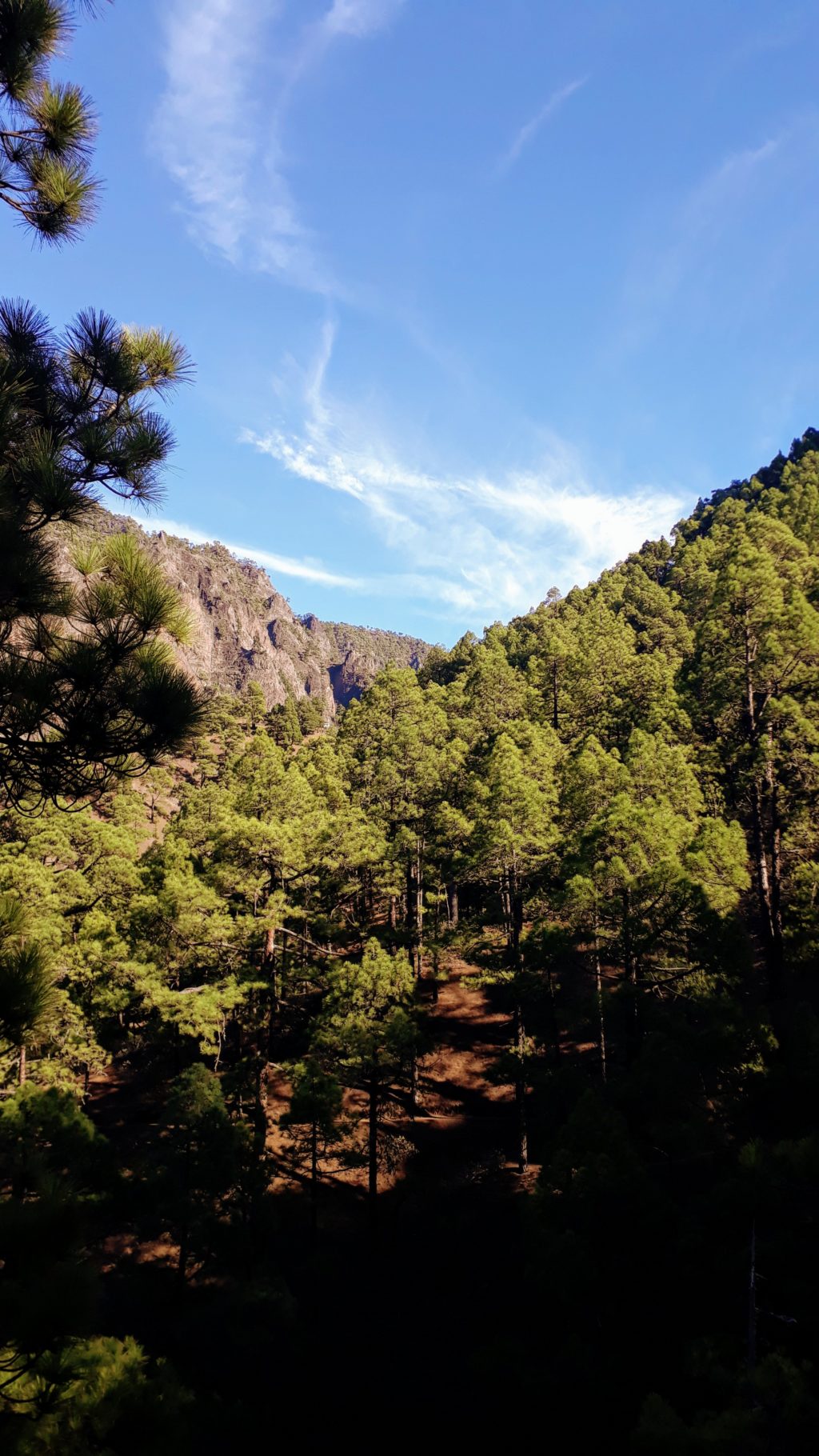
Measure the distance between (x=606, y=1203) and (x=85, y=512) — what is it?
1114 cm

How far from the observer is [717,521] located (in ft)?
270

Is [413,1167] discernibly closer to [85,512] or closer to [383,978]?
[383,978]

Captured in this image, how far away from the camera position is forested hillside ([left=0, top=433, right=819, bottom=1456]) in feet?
21.0

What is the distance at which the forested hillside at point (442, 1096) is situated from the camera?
251 inches

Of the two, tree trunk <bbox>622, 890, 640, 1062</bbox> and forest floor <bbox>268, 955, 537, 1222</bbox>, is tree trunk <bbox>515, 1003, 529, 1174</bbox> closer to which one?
forest floor <bbox>268, 955, 537, 1222</bbox>

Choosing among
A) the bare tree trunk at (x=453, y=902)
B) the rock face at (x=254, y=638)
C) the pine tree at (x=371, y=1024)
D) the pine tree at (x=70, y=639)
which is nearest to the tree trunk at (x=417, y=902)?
the pine tree at (x=371, y=1024)

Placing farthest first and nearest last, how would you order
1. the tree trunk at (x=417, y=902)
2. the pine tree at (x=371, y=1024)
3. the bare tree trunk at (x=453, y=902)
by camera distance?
the bare tree trunk at (x=453, y=902), the tree trunk at (x=417, y=902), the pine tree at (x=371, y=1024)

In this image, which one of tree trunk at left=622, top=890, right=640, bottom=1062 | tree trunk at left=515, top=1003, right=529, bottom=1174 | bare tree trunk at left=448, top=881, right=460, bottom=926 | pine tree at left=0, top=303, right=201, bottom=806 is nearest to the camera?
pine tree at left=0, top=303, right=201, bottom=806

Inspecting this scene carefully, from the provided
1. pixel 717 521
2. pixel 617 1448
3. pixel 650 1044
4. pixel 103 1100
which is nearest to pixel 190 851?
pixel 103 1100

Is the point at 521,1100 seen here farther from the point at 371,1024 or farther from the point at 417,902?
the point at 417,902

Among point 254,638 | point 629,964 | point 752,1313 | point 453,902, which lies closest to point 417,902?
point 453,902

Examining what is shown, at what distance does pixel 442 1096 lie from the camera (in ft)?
77.3

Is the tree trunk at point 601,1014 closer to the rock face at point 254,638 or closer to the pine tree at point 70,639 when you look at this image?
the pine tree at point 70,639

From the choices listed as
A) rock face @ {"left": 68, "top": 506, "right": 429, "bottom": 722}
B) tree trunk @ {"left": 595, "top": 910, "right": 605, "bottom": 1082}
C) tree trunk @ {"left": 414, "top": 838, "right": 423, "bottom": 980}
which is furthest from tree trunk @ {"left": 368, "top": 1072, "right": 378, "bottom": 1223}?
rock face @ {"left": 68, "top": 506, "right": 429, "bottom": 722}
